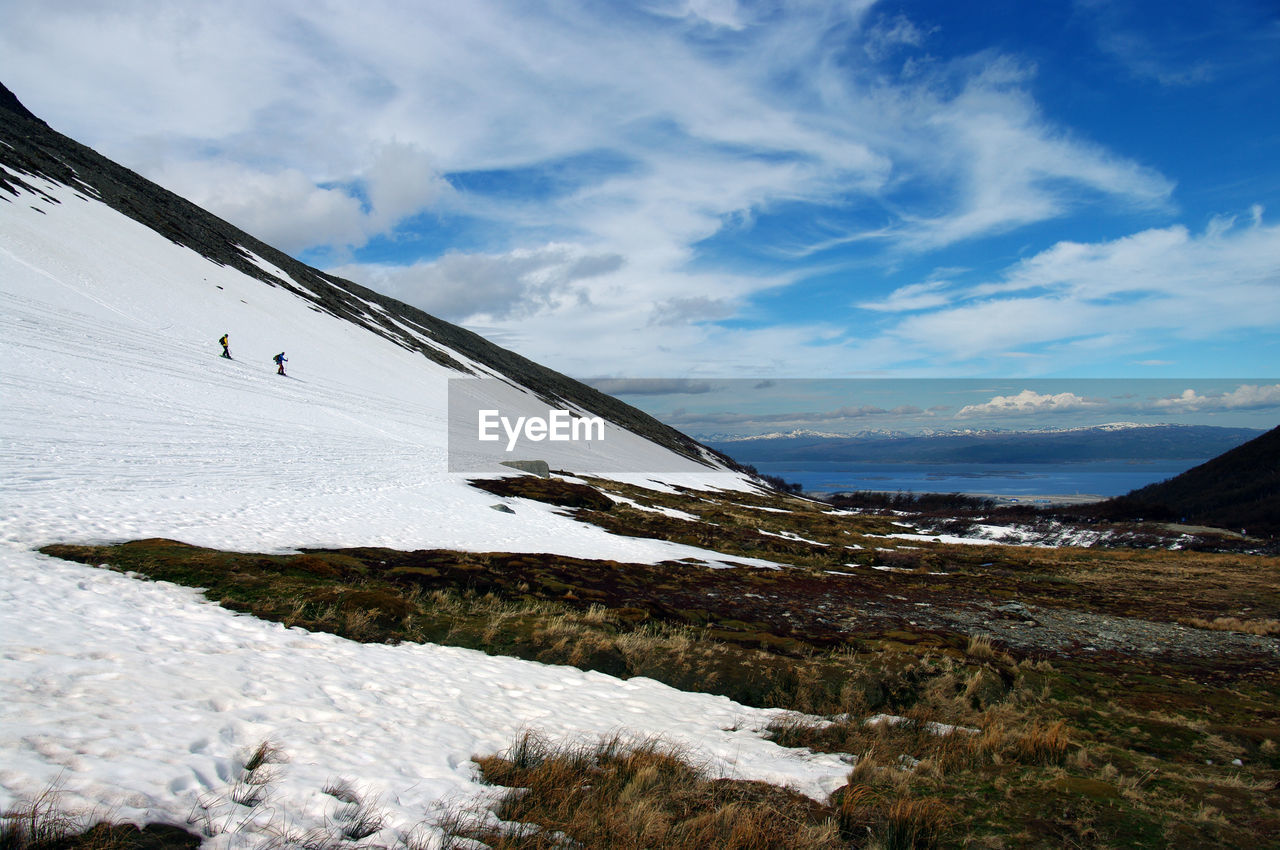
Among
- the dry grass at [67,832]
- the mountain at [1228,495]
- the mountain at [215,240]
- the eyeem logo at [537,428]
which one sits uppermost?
the mountain at [215,240]

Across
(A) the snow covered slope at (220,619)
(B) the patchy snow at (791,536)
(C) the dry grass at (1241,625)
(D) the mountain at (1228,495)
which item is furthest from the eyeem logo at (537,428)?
(D) the mountain at (1228,495)

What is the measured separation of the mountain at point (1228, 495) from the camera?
75.3 meters

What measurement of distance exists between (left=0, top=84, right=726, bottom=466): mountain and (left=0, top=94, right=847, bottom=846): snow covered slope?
99.6 feet

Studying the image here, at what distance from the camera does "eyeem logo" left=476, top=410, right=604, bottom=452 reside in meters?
56.1

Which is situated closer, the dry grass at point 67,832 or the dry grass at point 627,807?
the dry grass at point 67,832

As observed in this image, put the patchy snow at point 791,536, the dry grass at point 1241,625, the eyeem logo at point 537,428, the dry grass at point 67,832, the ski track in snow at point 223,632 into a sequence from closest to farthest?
the dry grass at point 67,832
the ski track in snow at point 223,632
the dry grass at point 1241,625
the patchy snow at point 791,536
the eyeem logo at point 537,428

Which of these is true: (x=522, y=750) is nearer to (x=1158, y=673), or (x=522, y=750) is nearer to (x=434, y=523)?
(x=1158, y=673)

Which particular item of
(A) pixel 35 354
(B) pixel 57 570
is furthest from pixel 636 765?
(A) pixel 35 354

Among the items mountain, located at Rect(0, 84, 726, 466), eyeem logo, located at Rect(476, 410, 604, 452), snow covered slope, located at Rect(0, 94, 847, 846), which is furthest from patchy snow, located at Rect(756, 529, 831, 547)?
mountain, located at Rect(0, 84, 726, 466)

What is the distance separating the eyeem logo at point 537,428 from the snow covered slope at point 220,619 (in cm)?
1624

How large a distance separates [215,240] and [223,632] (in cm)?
8750

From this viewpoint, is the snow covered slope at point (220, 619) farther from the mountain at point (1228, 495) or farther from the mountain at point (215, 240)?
the mountain at point (1228, 495)

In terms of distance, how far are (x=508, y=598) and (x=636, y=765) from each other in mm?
8035

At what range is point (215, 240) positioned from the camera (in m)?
75.4
